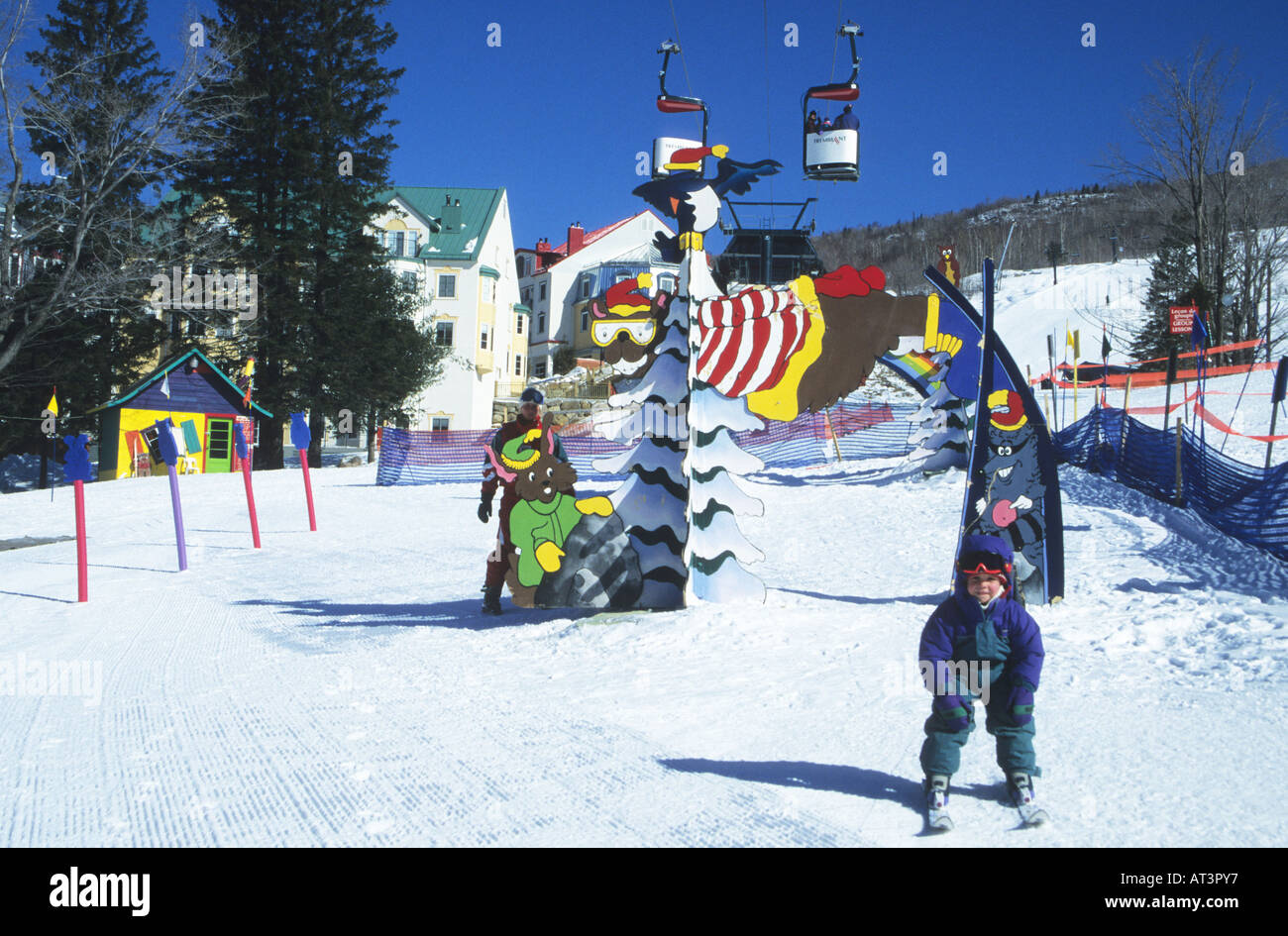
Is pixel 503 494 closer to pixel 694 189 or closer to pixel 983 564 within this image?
pixel 694 189

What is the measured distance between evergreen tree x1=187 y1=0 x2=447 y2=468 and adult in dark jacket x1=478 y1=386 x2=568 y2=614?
24.0 meters

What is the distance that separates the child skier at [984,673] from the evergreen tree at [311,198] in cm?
2906

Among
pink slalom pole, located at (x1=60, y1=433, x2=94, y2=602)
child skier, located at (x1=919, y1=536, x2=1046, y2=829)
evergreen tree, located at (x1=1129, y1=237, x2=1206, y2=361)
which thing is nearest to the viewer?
child skier, located at (x1=919, y1=536, x2=1046, y2=829)

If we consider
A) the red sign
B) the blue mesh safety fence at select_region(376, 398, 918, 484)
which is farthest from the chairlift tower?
the red sign

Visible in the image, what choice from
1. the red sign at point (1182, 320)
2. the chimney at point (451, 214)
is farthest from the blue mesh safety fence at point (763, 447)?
the chimney at point (451, 214)

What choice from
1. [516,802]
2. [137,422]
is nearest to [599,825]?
[516,802]

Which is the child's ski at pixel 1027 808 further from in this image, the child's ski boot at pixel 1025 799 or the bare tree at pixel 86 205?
the bare tree at pixel 86 205

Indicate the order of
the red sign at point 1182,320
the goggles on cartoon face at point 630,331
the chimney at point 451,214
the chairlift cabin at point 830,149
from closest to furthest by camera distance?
the goggles on cartoon face at point 630,331
the red sign at point 1182,320
the chairlift cabin at point 830,149
the chimney at point 451,214

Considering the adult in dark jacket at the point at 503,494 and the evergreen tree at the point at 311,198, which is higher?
the evergreen tree at the point at 311,198

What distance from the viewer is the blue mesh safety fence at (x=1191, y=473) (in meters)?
9.72

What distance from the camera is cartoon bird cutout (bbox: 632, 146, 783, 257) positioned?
26.9ft

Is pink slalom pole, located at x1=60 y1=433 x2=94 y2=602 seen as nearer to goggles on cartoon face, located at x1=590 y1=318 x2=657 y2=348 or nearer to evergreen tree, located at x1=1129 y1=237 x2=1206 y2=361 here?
→ goggles on cartoon face, located at x1=590 y1=318 x2=657 y2=348

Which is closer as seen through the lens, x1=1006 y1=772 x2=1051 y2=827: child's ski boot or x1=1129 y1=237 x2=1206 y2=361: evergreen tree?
x1=1006 y1=772 x2=1051 y2=827: child's ski boot
